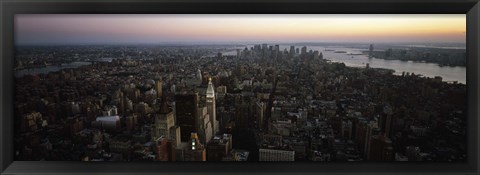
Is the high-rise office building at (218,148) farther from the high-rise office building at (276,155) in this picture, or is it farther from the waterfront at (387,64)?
the waterfront at (387,64)

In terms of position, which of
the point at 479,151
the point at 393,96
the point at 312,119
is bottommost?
the point at 479,151

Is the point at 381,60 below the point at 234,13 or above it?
below

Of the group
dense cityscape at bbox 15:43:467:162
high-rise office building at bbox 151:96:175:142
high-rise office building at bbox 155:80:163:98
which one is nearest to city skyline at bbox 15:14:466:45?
dense cityscape at bbox 15:43:467:162

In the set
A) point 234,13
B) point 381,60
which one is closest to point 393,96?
point 381,60

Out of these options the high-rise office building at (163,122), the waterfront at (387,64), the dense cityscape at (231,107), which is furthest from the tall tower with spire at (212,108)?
the waterfront at (387,64)

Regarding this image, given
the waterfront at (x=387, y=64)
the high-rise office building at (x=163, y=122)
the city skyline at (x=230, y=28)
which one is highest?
the city skyline at (x=230, y=28)

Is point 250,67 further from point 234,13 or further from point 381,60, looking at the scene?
point 381,60
